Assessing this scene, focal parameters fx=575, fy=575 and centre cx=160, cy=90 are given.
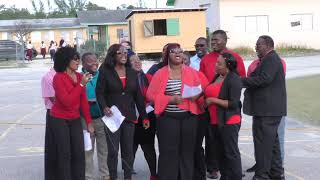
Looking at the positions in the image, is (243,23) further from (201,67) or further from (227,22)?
(201,67)

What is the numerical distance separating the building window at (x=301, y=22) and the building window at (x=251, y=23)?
2021mm

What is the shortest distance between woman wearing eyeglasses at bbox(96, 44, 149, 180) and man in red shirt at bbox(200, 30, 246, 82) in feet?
3.17

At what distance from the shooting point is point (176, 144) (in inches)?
269

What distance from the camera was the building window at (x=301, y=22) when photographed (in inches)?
1721

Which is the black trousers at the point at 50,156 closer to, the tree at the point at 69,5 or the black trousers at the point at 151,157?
the black trousers at the point at 151,157

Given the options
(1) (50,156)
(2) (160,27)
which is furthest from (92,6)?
(1) (50,156)

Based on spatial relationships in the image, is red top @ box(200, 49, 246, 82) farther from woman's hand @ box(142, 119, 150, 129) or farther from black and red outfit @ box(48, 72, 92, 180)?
black and red outfit @ box(48, 72, 92, 180)

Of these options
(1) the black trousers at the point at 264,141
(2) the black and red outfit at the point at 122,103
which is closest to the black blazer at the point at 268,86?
(1) the black trousers at the point at 264,141

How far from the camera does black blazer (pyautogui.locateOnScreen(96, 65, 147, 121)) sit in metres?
7.43

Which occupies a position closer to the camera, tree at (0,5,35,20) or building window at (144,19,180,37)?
building window at (144,19,180,37)

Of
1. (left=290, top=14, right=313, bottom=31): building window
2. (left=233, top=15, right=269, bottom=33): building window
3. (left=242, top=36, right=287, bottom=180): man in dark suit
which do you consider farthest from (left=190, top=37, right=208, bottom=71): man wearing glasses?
(left=290, top=14, right=313, bottom=31): building window

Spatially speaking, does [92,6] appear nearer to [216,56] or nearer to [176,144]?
[216,56]

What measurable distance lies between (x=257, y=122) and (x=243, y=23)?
36.4 metres

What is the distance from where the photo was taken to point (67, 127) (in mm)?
6766
